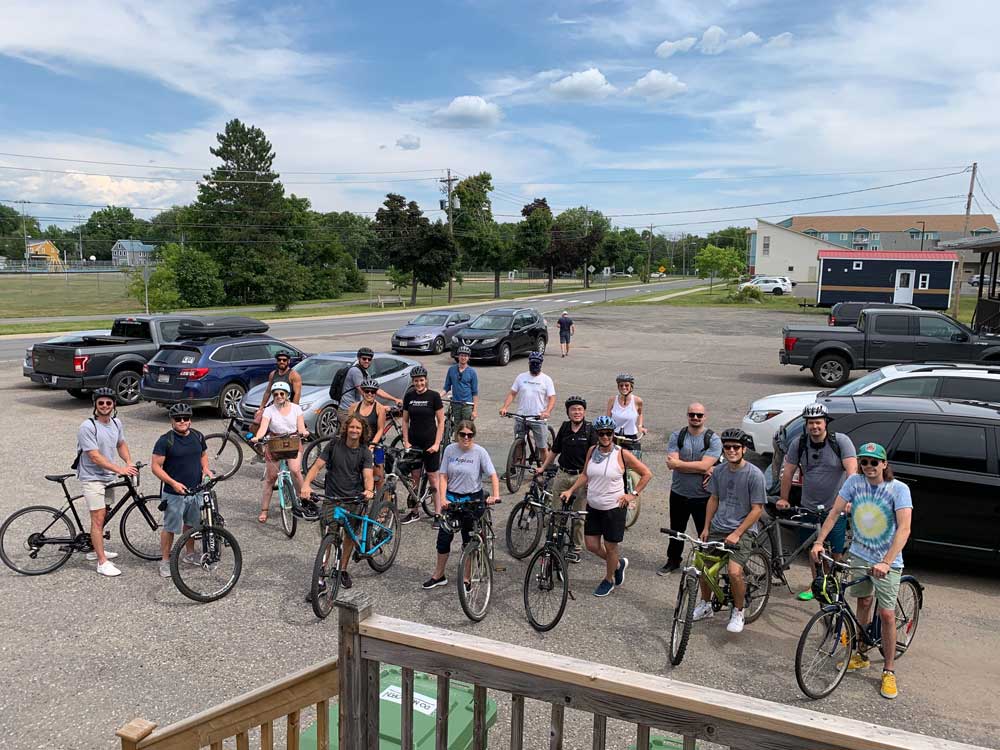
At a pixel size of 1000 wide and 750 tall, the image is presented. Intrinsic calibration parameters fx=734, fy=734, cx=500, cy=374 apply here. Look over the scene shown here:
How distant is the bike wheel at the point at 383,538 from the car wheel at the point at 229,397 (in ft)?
24.4

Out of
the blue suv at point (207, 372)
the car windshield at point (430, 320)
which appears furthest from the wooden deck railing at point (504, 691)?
the car windshield at point (430, 320)

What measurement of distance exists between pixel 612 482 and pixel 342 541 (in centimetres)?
251

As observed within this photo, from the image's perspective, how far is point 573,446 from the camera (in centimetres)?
755

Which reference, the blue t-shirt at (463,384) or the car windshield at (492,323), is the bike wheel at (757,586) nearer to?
the blue t-shirt at (463,384)

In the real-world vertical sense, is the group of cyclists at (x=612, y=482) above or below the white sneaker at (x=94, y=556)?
above

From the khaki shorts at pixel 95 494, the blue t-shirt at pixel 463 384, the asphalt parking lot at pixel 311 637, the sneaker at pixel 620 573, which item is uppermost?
the blue t-shirt at pixel 463 384

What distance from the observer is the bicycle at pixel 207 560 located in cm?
671

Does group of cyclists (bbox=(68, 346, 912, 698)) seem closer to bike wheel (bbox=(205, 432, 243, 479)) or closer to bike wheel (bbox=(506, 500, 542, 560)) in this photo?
bike wheel (bbox=(506, 500, 542, 560))

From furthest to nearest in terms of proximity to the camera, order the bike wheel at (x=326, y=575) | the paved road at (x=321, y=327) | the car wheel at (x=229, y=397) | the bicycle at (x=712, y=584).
A: 1. the paved road at (x=321, y=327)
2. the car wheel at (x=229, y=397)
3. the bike wheel at (x=326, y=575)
4. the bicycle at (x=712, y=584)

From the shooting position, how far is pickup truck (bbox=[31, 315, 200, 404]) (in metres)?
15.0

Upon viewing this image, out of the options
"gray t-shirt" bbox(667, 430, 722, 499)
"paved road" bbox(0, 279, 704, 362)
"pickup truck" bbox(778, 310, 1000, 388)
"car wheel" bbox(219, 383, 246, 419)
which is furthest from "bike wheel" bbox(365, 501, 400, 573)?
"paved road" bbox(0, 279, 704, 362)

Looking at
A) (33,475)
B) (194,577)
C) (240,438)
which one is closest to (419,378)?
(194,577)

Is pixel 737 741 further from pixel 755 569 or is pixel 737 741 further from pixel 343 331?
pixel 343 331

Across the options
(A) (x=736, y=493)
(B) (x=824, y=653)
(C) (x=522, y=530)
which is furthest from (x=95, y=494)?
(B) (x=824, y=653)
